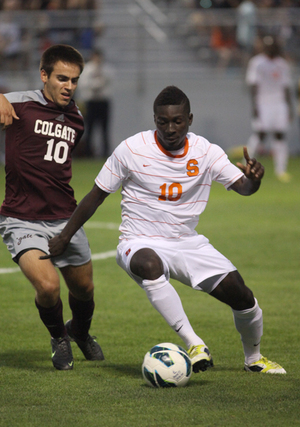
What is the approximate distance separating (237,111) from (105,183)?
18805 mm

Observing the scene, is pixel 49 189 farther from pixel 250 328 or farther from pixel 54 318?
pixel 250 328

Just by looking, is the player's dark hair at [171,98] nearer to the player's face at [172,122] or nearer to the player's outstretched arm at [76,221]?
the player's face at [172,122]

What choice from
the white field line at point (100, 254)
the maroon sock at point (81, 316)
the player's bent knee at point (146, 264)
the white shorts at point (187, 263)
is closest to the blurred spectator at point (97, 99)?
the white field line at point (100, 254)

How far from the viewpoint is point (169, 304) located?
13.7 feet

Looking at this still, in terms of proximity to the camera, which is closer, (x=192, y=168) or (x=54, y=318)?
(x=192, y=168)

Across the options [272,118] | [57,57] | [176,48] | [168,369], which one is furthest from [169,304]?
[176,48]

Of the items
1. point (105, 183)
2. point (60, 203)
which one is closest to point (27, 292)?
point (60, 203)

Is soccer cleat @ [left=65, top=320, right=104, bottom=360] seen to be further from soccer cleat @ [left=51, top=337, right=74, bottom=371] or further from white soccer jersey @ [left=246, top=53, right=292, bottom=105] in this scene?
white soccer jersey @ [left=246, top=53, right=292, bottom=105]

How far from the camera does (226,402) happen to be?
373 centimetres

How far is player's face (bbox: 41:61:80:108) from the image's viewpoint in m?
4.78

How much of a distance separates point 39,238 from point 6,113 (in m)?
0.85

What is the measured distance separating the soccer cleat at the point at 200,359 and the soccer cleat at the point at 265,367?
48 centimetres

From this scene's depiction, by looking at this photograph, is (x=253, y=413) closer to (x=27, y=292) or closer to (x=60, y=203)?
(x=60, y=203)

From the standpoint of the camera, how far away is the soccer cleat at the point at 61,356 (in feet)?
14.9
